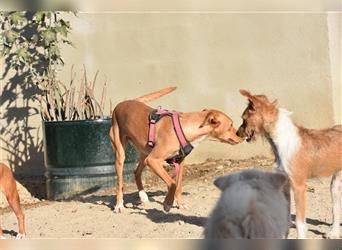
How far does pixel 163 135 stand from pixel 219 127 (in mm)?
613

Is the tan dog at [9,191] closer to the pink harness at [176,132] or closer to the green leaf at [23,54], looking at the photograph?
the pink harness at [176,132]

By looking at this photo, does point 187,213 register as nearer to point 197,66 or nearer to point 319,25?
point 197,66

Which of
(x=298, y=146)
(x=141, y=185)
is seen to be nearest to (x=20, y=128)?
(x=141, y=185)

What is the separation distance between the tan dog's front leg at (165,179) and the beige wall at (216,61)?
9.29ft

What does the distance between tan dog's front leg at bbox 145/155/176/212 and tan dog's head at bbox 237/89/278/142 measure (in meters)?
1.20

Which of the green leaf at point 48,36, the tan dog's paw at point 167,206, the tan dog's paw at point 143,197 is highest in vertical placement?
the green leaf at point 48,36

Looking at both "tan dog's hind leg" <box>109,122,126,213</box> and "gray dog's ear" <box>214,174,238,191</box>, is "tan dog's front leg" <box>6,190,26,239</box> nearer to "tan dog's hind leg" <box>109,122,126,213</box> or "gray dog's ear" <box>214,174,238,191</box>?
"tan dog's hind leg" <box>109,122,126,213</box>

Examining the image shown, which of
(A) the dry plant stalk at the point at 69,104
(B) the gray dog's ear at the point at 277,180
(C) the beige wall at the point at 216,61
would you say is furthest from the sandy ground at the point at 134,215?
(B) the gray dog's ear at the point at 277,180

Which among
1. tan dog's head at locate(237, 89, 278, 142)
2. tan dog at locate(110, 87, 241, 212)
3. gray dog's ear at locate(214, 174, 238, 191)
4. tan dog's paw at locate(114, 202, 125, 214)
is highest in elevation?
gray dog's ear at locate(214, 174, 238, 191)

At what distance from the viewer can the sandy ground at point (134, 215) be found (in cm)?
589

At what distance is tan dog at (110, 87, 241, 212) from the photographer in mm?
6551

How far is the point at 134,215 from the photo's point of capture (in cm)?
662

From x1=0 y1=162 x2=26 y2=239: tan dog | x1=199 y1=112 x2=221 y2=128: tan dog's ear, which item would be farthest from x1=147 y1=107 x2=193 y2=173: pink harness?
x1=0 y1=162 x2=26 y2=239: tan dog

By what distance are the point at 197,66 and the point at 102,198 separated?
2.67 metres
